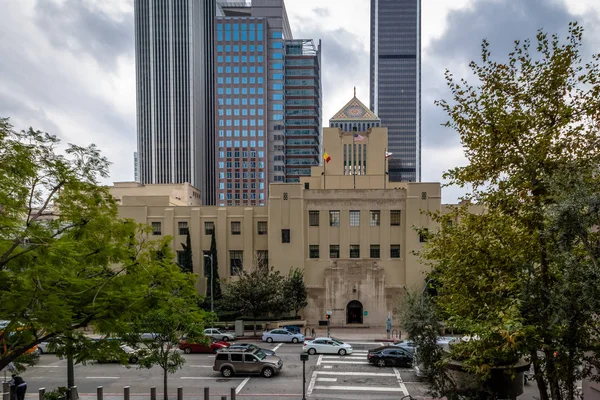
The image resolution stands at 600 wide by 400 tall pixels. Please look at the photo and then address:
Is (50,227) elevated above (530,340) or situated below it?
above

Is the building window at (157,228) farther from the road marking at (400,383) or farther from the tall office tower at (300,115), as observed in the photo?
the tall office tower at (300,115)

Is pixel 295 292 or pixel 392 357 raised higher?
pixel 295 292

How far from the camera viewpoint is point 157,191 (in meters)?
57.9

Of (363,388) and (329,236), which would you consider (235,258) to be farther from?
(363,388)

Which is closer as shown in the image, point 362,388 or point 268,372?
point 362,388

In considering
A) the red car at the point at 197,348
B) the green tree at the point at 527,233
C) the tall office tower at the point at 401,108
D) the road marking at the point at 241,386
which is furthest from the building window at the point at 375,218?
the tall office tower at the point at 401,108

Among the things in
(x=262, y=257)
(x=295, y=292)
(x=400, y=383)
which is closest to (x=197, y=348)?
(x=295, y=292)

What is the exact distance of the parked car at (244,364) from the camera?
2116cm

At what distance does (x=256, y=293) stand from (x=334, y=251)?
10411 mm

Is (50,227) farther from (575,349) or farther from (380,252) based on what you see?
(380,252)

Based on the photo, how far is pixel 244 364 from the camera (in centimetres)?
2130

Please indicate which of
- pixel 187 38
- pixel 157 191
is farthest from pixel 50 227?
pixel 187 38

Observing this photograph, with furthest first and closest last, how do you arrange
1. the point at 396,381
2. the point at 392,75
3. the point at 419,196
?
the point at 392,75 < the point at 419,196 < the point at 396,381

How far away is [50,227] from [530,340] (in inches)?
450
